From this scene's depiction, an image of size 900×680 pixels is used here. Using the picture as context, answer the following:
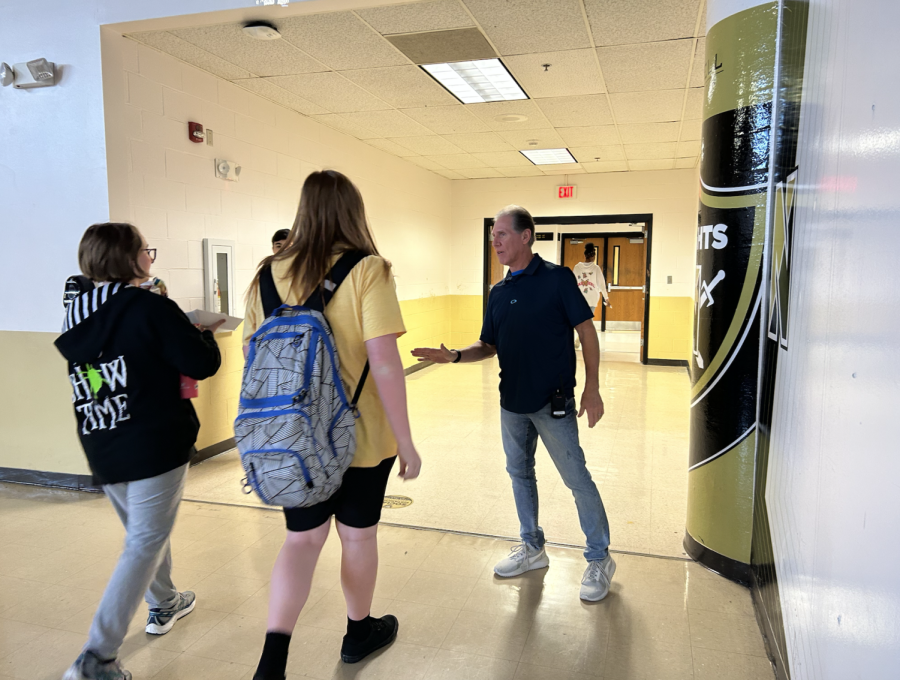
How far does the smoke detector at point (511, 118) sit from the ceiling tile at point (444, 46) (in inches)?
60.9

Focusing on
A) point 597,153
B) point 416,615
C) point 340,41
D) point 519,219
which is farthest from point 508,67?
point 416,615

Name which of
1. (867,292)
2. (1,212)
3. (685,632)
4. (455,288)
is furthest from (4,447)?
(455,288)

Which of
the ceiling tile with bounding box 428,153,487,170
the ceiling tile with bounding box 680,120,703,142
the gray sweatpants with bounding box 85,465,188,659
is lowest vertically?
the gray sweatpants with bounding box 85,465,188,659

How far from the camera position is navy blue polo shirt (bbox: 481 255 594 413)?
2422mm

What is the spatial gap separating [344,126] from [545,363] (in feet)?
14.9

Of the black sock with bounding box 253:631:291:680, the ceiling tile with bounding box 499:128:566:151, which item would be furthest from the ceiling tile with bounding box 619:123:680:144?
the black sock with bounding box 253:631:291:680

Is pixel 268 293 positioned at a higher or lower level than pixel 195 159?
lower

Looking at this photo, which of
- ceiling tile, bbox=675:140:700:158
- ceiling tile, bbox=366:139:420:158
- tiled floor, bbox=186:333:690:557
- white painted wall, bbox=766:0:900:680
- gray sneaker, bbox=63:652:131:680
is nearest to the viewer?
white painted wall, bbox=766:0:900:680

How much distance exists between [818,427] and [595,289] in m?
9.31

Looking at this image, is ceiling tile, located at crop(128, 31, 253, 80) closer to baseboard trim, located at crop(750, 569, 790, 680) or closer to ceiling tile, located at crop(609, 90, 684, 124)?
ceiling tile, located at crop(609, 90, 684, 124)

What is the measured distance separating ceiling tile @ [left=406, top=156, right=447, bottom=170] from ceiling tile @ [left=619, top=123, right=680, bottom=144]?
249cm

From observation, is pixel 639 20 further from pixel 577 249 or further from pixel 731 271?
pixel 577 249

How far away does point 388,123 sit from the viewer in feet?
19.8

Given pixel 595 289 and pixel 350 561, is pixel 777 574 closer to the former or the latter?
pixel 350 561
